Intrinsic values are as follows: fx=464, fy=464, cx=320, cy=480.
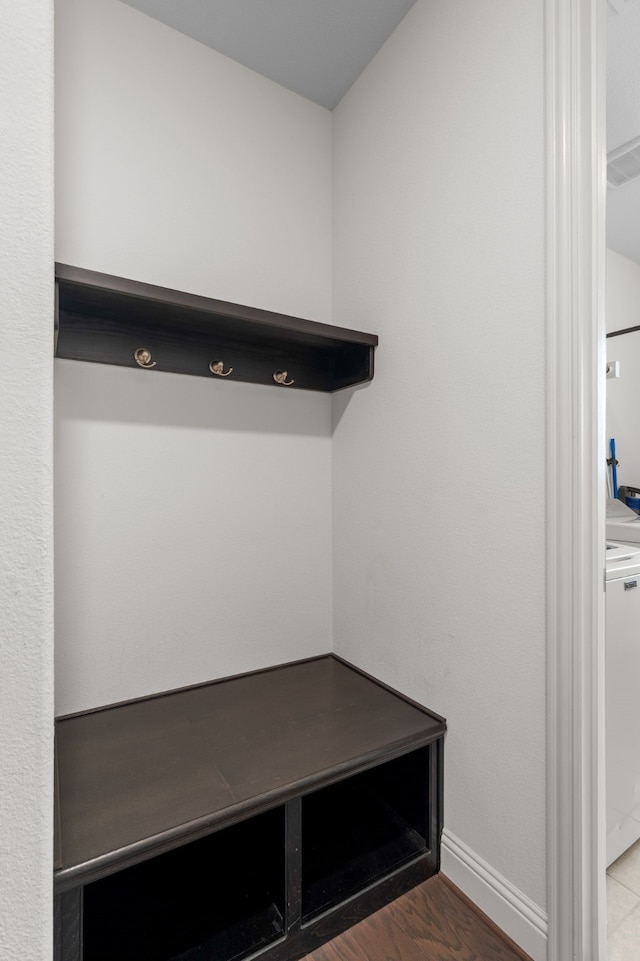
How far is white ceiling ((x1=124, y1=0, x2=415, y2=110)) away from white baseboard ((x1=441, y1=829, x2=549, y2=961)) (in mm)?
2566

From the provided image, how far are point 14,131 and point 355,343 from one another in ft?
3.60

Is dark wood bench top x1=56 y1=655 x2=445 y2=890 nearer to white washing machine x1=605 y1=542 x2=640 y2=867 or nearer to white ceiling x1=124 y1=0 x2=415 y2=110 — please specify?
white washing machine x1=605 y1=542 x2=640 y2=867

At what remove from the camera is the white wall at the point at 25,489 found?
0.71 metres

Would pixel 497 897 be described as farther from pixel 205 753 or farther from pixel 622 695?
pixel 205 753

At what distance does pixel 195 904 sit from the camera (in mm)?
1174

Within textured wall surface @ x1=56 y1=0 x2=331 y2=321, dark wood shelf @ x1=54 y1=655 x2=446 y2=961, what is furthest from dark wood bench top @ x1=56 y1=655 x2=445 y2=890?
textured wall surface @ x1=56 y1=0 x2=331 y2=321

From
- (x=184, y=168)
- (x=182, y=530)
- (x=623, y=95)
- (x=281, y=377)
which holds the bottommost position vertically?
(x=182, y=530)

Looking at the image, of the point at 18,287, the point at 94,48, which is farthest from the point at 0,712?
the point at 94,48

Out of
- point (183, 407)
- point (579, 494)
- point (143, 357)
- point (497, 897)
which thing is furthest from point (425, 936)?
point (143, 357)

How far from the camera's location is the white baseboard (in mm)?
1078

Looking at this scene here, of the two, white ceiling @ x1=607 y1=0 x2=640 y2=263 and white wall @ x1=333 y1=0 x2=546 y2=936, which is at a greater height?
white ceiling @ x1=607 y1=0 x2=640 y2=263

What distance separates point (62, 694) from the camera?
1397 mm

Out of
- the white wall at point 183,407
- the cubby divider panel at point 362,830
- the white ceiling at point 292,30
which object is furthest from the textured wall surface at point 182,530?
the white ceiling at point 292,30

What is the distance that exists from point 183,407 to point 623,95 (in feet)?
6.76
